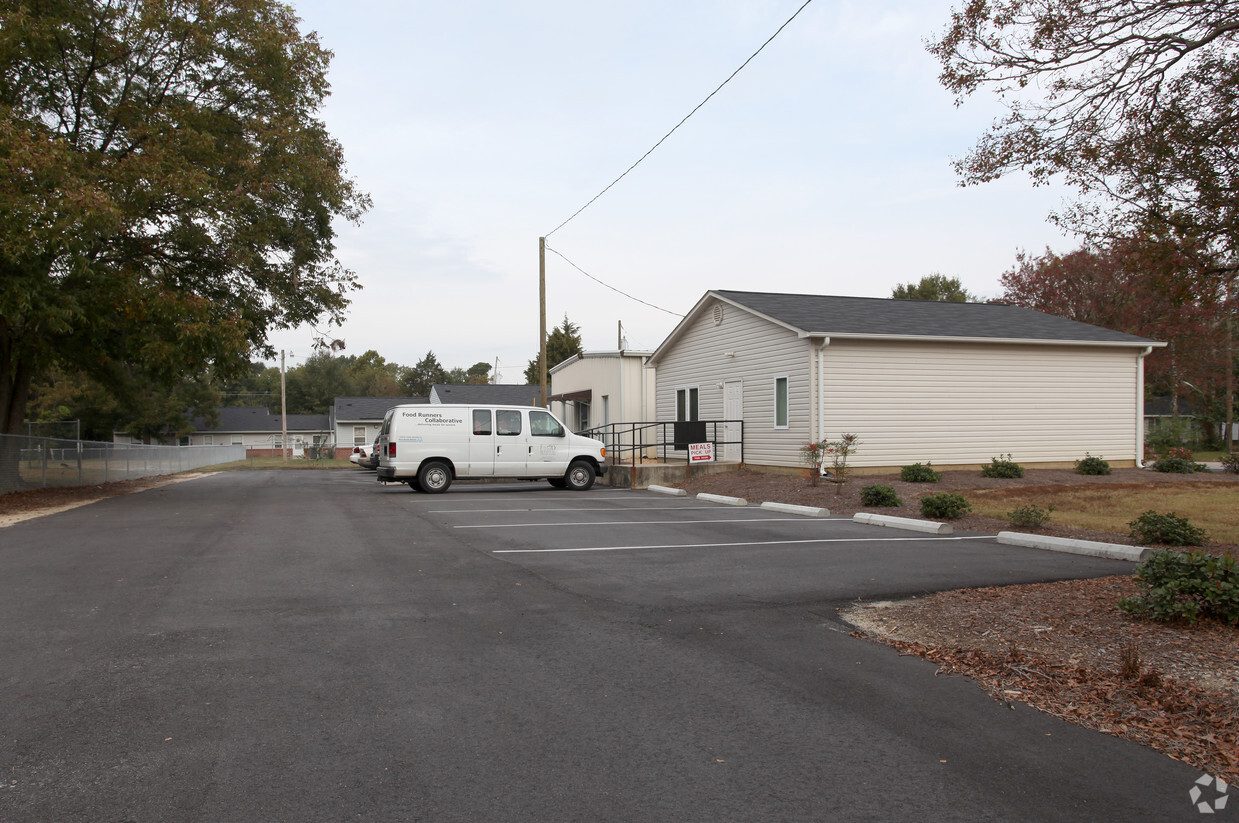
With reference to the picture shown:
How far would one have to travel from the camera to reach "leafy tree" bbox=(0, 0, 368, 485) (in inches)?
559

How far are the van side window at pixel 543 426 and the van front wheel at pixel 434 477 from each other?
2.22 meters

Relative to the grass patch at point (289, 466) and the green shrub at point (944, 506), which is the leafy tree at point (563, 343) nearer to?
the grass patch at point (289, 466)

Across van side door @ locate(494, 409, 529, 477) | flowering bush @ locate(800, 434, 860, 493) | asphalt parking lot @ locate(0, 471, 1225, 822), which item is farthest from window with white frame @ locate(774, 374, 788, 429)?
asphalt parking lot @ locate(0, 471, 1225, 822)

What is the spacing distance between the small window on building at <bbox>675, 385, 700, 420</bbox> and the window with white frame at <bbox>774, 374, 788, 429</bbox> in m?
4.48

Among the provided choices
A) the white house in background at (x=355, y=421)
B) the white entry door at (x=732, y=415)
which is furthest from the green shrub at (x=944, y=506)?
the white house in background at (x=355, y=421)

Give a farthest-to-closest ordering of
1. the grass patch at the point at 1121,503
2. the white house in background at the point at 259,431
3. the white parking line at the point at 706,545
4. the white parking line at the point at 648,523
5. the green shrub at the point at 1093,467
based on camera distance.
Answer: the white house in background at the point at 259,431 → the green shrub at the point at 1093,467 → the white parking line at the point at 648,523 → the grass patch at the point at 1121,503 → the white parking line at the point at 706,545

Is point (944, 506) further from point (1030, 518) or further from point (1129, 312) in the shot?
point (1129, 312)

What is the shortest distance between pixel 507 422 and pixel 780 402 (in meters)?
6.79

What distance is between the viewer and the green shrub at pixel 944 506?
1286 cm

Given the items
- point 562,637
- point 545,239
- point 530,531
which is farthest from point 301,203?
point 562,637

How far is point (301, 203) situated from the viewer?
19312 mm

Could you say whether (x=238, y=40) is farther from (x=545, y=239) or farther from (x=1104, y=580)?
(x=1104, y=580)

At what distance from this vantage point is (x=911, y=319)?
21953 millimetres

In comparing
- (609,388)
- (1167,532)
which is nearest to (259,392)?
(609,388)
